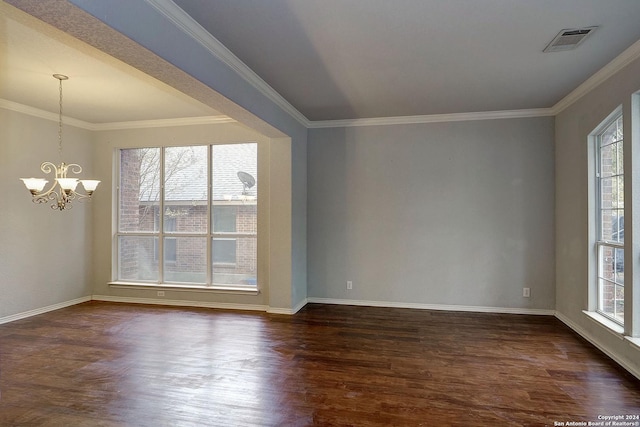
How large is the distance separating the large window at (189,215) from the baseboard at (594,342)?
13.3 ft

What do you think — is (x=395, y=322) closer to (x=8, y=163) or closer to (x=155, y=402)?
(x=155, y=402)

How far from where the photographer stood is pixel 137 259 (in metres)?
5.40

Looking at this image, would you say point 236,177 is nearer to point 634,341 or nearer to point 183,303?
point 183,303

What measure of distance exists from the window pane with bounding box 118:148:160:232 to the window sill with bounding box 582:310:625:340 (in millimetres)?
5729

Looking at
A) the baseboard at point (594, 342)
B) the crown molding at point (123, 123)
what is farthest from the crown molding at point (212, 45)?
the baseboard at point (594, 342)

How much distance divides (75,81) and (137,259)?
2792 millimetres

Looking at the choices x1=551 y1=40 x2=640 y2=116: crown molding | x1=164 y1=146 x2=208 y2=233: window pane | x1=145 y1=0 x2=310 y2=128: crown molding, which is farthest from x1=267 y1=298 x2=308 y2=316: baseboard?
x1=551 y1=40 x2=640 y2=116: crown molding

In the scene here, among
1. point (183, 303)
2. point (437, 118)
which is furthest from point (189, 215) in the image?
point (437, 118)

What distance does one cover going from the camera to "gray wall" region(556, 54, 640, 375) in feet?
9.66

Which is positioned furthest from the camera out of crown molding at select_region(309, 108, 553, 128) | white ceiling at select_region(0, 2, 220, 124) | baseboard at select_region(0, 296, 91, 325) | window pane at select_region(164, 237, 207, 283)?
window pane at select_region(164, 237, 207, 283)

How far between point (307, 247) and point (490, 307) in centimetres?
270

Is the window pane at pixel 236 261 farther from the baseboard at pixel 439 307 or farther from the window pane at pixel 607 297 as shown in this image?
the window pane at pixel 607 297

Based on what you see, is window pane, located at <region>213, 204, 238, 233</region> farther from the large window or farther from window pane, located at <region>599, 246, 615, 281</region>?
window pane, located at <region>599, 246, 615, 281</region>

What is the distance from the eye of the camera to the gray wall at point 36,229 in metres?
4.34
